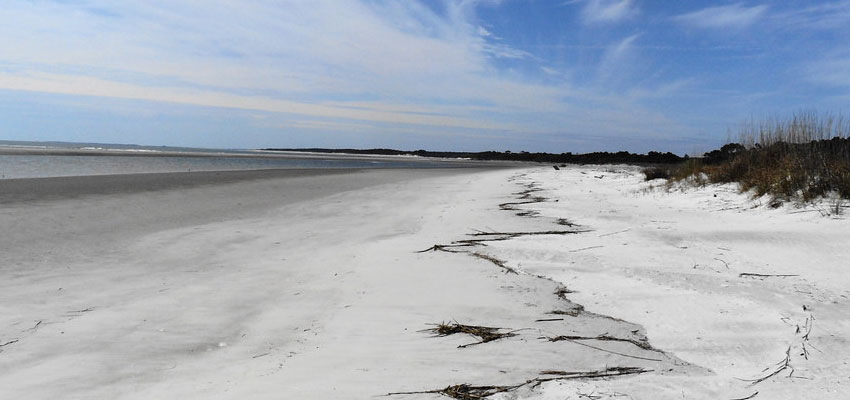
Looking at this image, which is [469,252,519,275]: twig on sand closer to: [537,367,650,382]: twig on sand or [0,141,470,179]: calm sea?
[537,367,650,382]: twig on sand

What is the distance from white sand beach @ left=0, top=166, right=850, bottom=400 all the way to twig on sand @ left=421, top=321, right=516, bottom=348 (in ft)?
0.15

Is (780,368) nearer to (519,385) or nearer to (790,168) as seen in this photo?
(519,385)

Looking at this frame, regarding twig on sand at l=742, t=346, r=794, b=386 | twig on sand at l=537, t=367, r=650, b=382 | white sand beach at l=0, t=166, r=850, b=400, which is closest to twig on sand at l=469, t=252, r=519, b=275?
white sand beach at l=0, t=166, r=850, b=400

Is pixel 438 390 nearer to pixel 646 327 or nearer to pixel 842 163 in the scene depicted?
pixel 646 327

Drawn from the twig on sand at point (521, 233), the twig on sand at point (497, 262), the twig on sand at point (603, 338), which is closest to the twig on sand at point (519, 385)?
the twig on sand at point (603, 338)

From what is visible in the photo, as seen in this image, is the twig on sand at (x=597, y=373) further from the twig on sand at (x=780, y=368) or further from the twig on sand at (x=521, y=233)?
the twig on sand at (x=521, y=233)

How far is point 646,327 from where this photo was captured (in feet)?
9.83

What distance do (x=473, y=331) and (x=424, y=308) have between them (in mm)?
577

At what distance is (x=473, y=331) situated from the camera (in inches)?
115

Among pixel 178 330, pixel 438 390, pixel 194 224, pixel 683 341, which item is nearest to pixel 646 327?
pixel 683 341

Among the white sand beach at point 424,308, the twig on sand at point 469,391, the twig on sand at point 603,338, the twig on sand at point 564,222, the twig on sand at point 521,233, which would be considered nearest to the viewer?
the twig on sand at point 469,391

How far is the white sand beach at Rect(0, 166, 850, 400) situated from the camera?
2.27 meters

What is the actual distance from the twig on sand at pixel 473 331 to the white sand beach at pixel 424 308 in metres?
0.05

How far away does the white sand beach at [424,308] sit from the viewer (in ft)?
7.44
